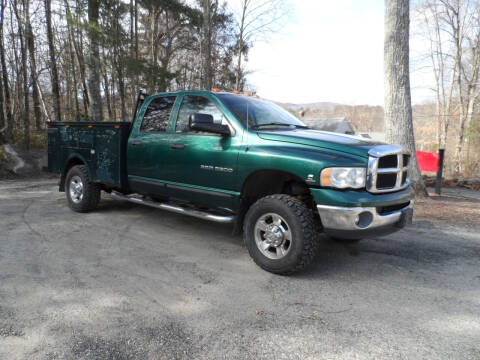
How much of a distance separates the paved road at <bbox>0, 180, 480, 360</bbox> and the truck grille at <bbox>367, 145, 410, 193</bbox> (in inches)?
36.3

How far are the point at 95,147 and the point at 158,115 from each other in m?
1.36

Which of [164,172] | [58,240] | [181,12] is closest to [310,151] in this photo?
A: [164,172]

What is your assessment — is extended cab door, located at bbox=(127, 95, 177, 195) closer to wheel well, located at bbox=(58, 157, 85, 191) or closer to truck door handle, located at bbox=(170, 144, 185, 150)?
truck door handle, located at bbox=(170, 144, 185, 150)

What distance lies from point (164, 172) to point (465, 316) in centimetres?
358

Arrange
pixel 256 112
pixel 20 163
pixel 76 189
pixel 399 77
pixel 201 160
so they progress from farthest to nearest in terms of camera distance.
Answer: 1. pixel 20 163
2. pixel 399 77
3. pixel 76 189
4. pixel 256 112
5. pixel 201 160

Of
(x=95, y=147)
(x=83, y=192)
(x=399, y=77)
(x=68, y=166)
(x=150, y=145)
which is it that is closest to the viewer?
(x=150, y=145)

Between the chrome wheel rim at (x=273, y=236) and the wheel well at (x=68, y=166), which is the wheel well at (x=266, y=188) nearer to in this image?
the chrome wheel rim at (x=273, y=236)

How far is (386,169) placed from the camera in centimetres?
327

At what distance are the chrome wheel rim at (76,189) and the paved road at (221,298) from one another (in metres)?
1.05

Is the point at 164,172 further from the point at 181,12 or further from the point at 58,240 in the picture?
the point at 181,12

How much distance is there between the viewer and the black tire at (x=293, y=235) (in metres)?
3.13

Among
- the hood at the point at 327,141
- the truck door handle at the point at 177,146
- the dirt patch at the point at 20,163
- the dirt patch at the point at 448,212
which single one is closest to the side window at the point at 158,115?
the truck door handle at the point at 177,146

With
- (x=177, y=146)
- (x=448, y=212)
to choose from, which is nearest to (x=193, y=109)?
(x=177, y=146)

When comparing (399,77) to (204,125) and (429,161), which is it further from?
(429,161)
